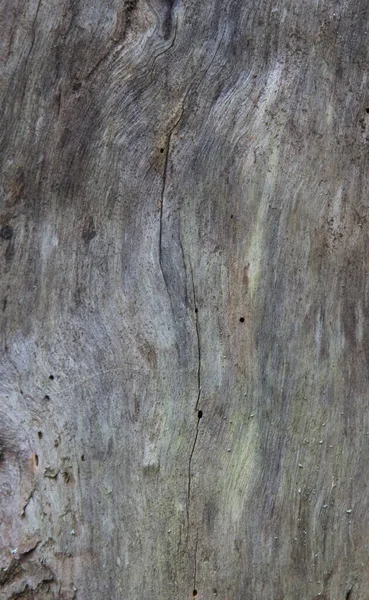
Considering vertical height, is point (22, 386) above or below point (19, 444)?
above

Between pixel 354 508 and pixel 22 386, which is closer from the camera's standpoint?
pixel 22 386

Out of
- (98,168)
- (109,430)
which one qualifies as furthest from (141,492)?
(98,168)

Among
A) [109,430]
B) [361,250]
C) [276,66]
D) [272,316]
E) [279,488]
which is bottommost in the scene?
[279,488]

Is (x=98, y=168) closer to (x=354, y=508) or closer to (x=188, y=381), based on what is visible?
(x=188, y=381)

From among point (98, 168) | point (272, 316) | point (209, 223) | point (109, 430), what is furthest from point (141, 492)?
point (98, 168)

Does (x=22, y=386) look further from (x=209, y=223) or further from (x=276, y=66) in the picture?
(x=276, y=66)

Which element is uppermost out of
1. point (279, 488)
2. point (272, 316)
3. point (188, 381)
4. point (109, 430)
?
point (272, 316)
